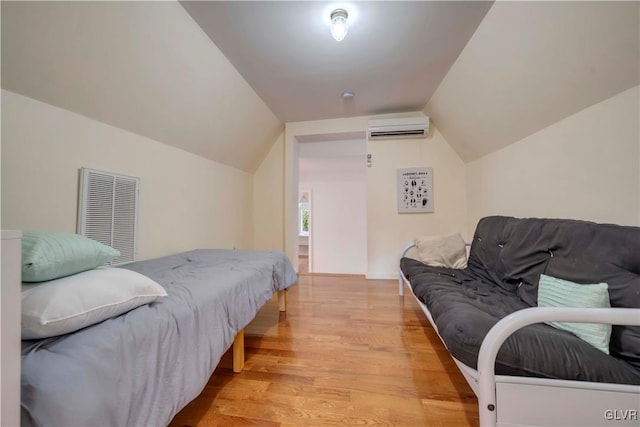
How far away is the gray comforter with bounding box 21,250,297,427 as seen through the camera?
54cm

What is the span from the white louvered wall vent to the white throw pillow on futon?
2.68m

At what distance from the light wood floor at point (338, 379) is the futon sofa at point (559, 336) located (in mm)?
379

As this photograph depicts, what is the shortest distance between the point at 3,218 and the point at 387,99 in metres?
3.37

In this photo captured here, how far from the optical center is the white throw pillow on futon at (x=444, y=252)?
2.35m

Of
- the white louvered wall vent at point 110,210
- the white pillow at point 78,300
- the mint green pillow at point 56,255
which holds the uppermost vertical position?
the white louvered wall vent at point 110,210

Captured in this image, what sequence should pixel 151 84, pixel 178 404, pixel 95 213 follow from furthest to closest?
pixel 151 84, pixel 95 213, pixel 178 404

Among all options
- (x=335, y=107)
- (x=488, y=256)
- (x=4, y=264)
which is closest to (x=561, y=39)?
(x=488, y=256)

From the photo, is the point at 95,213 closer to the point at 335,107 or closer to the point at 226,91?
the point at 226,91

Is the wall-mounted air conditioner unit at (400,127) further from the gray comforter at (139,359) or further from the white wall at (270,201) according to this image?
the gray comforter at (139,359)

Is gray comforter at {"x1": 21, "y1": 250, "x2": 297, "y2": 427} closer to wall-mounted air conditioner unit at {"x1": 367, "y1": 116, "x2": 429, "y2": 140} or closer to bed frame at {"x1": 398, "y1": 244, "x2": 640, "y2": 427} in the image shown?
bed frame at {"x1": 398, "y1": 244, "x2": 640, "y2": 427}

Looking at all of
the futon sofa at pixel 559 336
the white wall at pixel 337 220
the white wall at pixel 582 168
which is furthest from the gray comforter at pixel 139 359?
the white wall at pixel 337 220

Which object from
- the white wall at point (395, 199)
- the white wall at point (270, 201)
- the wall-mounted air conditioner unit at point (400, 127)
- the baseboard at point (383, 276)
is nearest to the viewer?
the wall-mounted air conditioner unit at point (400, 127)

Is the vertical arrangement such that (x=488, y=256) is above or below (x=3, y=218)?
below

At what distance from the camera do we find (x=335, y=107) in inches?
123
